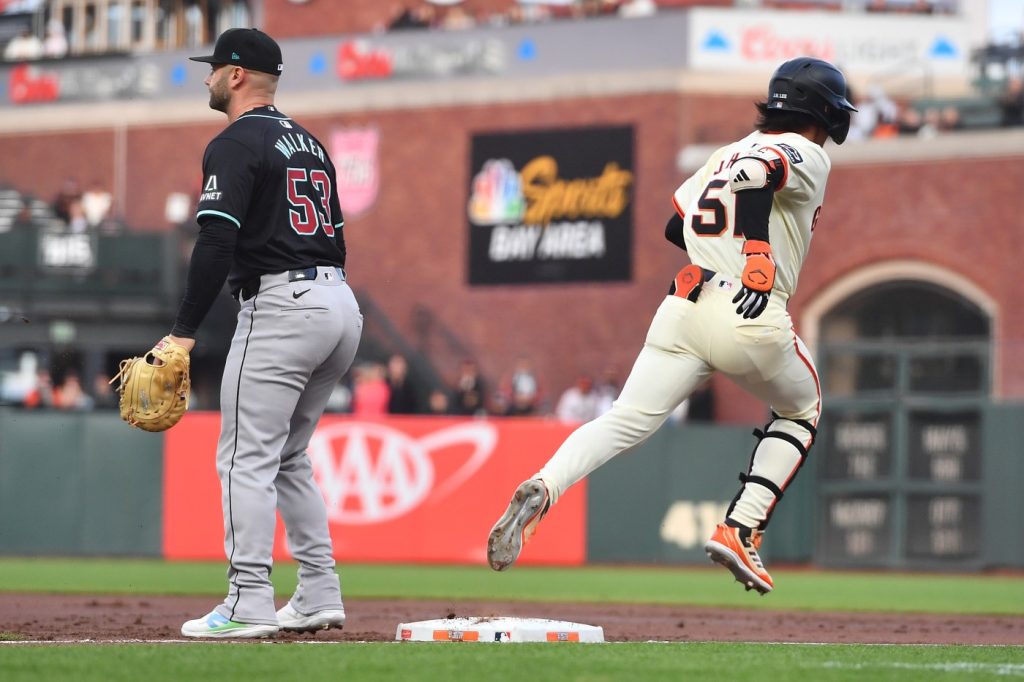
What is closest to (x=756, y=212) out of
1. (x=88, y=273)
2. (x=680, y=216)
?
(x=680, y=216)

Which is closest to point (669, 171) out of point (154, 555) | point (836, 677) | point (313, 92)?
point (313, 92)

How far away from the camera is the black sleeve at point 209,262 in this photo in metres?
6.59

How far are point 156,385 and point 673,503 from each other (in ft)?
37.8

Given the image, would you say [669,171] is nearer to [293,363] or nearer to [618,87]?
[618,87]

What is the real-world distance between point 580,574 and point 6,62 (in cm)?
2219

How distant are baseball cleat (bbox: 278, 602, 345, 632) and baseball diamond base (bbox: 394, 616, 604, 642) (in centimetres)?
34

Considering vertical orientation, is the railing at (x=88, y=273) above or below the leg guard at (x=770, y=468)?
above

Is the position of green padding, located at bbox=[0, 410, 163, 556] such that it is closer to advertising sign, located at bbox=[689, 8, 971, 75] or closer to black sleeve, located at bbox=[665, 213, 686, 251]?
black sleeve, located at bbox=[665, 213, 686, 251]

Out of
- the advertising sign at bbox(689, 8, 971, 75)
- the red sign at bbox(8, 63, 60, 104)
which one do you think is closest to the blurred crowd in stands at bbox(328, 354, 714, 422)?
the advertising sign at bbox(689, 8, 971, 75)

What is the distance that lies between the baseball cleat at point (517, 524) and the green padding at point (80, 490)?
36.6ft

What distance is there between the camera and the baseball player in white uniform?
21.8ft

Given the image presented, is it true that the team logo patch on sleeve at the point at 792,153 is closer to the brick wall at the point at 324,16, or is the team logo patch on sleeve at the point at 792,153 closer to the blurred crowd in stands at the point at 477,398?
the blurred crowd in stands at the point at 477,398

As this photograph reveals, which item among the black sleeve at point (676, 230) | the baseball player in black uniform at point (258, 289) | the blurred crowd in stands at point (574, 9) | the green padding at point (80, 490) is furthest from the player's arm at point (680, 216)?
the blurred crowd in stands at point (574, 9)

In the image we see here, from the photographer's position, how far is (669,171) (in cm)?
2744
